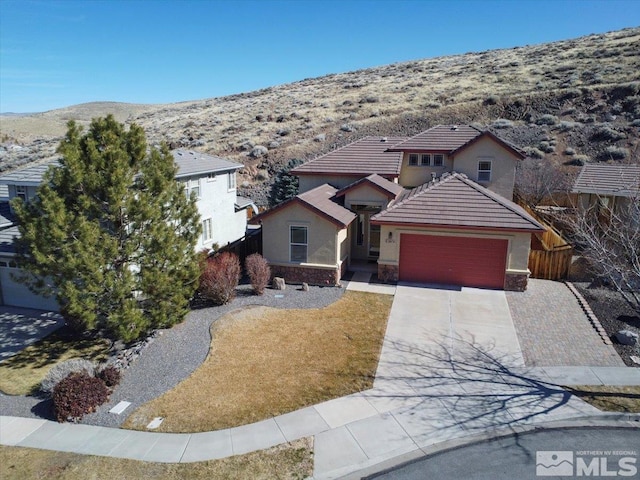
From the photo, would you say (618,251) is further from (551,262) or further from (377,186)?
(377,186)

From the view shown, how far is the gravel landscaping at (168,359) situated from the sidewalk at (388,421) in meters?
0.52

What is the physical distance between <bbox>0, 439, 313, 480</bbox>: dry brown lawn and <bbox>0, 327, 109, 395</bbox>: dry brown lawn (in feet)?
10.9

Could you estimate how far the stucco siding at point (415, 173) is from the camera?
26173mm

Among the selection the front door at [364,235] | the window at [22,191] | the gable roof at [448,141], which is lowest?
the front door at [364,235]

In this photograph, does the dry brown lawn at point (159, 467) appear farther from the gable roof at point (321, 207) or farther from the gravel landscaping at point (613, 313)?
the gable roof at point (321, 207)

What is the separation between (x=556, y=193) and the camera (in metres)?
30.1

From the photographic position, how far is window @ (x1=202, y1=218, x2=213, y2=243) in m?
22.7

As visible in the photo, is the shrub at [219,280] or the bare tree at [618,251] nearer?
the bare tree at [618,251]

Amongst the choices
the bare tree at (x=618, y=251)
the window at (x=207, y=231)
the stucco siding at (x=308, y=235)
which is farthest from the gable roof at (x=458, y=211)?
the window at (x=207, y=231)

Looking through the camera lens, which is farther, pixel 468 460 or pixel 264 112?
pixel 264 112

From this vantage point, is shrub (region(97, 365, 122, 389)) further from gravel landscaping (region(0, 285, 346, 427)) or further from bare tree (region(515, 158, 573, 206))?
bare tree (region(515, 158, 573, 206))

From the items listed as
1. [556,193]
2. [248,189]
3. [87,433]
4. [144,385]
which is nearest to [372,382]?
[144,385]

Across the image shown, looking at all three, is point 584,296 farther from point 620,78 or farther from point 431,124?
point 620,78

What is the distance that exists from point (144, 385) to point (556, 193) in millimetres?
28315
